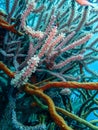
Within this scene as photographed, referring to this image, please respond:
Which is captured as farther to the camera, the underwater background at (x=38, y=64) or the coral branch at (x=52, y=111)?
the underwater background at (x=38, y=64)

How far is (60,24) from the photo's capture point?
3111mm

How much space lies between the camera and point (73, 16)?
2.75 meters

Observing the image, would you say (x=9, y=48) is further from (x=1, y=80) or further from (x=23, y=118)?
(x=23, y=118)

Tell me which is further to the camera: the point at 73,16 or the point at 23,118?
the point at 23,118

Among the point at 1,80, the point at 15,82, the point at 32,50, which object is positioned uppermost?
the point at 32,50

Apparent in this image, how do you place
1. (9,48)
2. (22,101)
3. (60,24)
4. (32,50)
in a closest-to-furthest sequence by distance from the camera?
(32,50), (9,48), (22,101), (60,24)

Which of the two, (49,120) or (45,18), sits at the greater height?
(45,18)

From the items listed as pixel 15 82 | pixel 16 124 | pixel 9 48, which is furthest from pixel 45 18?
pixel 16 124

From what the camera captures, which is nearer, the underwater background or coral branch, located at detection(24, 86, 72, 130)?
coral branch, located at detection(24, 86, 72, 130)

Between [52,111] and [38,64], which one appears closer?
[52,111]

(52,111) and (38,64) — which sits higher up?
(38,64)

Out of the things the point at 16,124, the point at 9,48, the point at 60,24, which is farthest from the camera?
the point at 60,24

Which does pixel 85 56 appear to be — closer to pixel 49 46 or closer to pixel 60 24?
pixel 60 24

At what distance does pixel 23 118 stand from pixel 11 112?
779 mm
